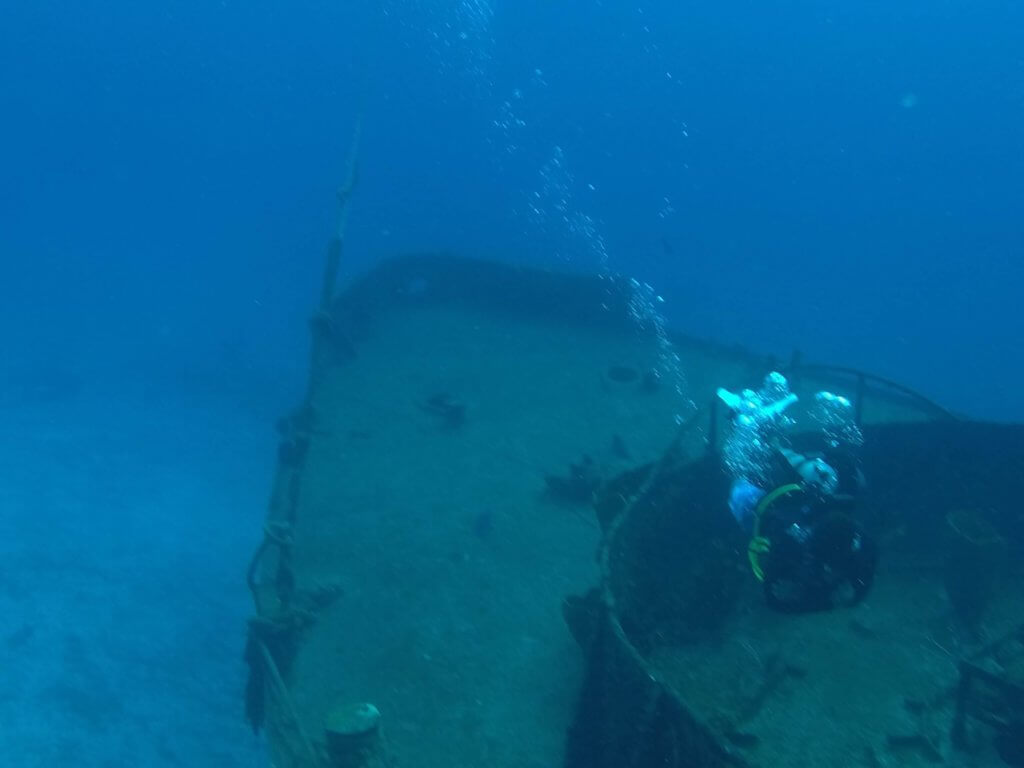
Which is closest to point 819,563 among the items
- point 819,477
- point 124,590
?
point 819,477

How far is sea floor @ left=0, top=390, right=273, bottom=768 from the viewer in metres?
11.3

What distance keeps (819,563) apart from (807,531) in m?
0.18

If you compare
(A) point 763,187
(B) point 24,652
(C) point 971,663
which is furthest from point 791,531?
(A) point 763,187

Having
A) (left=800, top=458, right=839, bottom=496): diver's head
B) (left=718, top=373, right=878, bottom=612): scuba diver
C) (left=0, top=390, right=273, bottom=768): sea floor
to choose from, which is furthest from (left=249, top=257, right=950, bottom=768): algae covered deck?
(left=0, top=390, right=273, bottom=768): sea floor

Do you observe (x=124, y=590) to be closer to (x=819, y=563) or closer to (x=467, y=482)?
(x=467, y=482)

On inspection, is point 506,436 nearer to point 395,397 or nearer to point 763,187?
point 395,397

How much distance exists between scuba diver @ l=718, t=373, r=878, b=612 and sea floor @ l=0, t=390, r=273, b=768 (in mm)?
7024

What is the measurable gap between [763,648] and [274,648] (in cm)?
388

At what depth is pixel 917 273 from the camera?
76812 mm

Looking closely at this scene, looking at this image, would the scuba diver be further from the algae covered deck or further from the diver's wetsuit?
the algae covered deck

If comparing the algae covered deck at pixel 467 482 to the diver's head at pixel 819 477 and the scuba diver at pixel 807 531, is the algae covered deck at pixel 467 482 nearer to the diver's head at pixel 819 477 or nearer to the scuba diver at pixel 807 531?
the scuba diver at pixel 807 531

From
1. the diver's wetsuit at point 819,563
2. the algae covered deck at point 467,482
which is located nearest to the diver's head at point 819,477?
the diver's wetsuit at point 819,563

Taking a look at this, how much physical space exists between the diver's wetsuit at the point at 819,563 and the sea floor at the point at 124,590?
7144 millimetres

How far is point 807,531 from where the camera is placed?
3.81 m
